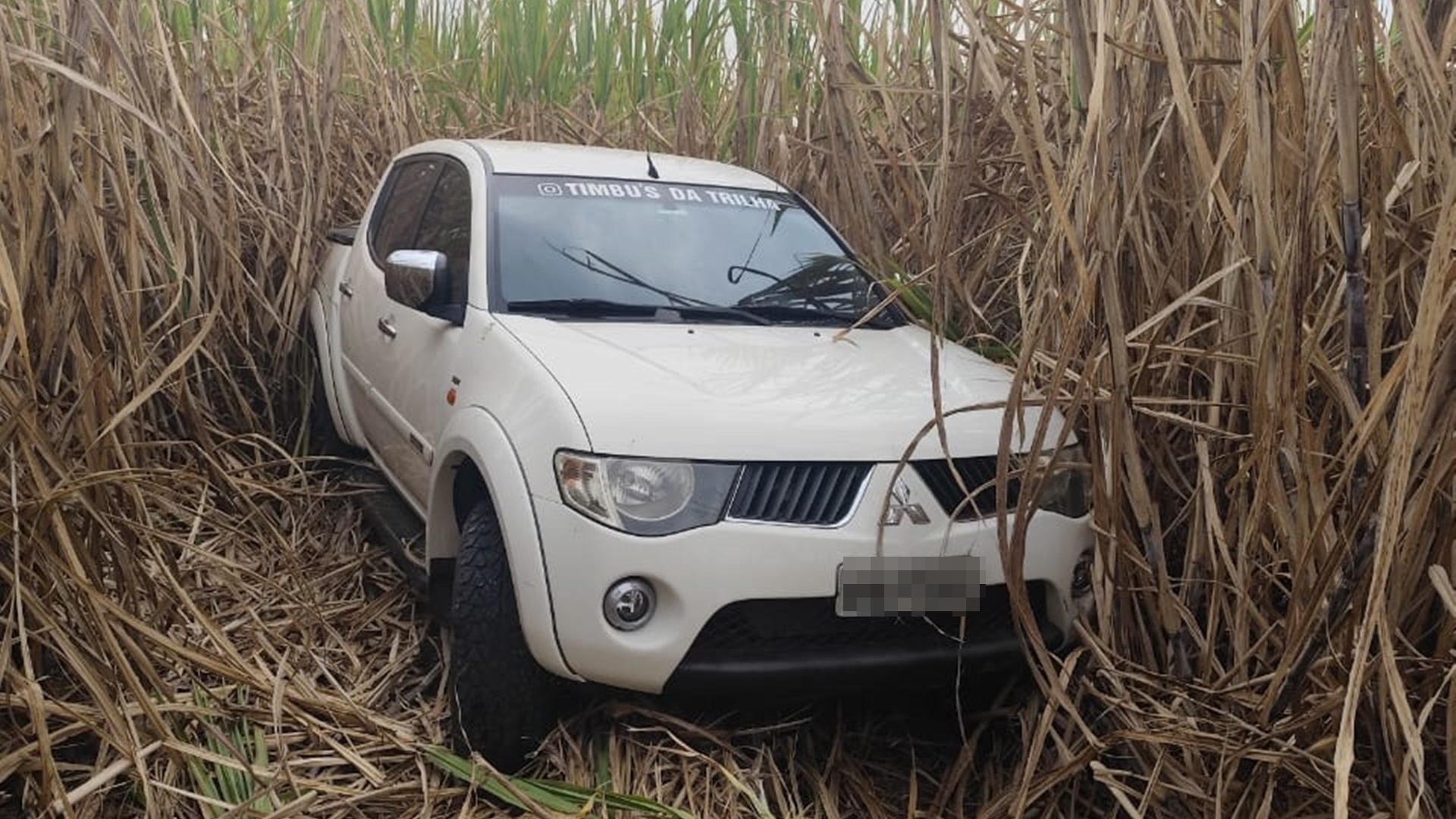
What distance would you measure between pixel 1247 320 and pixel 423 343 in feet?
6.66

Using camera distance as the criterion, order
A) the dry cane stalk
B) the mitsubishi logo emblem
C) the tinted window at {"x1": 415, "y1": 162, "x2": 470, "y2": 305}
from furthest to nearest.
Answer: the tinted window at {"x1": 415, "y1": 162, "x2": 470, "y2": 305}
the mitsubishi logo emblem
the dry cane stalk

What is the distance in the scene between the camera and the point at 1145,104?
2742 mm

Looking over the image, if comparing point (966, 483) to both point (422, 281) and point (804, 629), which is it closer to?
point (804, 629)

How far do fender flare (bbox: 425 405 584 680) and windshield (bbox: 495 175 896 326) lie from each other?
1.54ft

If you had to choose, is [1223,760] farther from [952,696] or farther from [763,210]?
[763,210]

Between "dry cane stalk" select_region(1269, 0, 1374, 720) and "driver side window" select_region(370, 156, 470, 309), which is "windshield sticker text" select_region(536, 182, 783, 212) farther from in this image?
"dry cane stalk" select_region(1269, 0, 1374, 720)

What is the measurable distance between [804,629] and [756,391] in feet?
1.66

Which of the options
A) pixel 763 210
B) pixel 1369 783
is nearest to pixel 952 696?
pixel 1369 783

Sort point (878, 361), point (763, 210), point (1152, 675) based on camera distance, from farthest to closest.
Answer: point (763, 210) → point (878, 361) → point (1152, 675)

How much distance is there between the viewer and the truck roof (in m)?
3.79

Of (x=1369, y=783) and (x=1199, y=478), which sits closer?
(x=1369, y=783)

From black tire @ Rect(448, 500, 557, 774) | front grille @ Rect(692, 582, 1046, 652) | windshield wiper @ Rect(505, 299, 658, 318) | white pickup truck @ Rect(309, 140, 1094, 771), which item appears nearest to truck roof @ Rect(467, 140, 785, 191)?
white pickup truck @ Rect(309, 140, 1094, 771)

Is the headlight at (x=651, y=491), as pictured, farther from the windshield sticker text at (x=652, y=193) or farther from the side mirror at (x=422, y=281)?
the windshield sticker text at (x=652, y=193)

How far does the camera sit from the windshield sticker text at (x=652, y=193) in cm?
369
